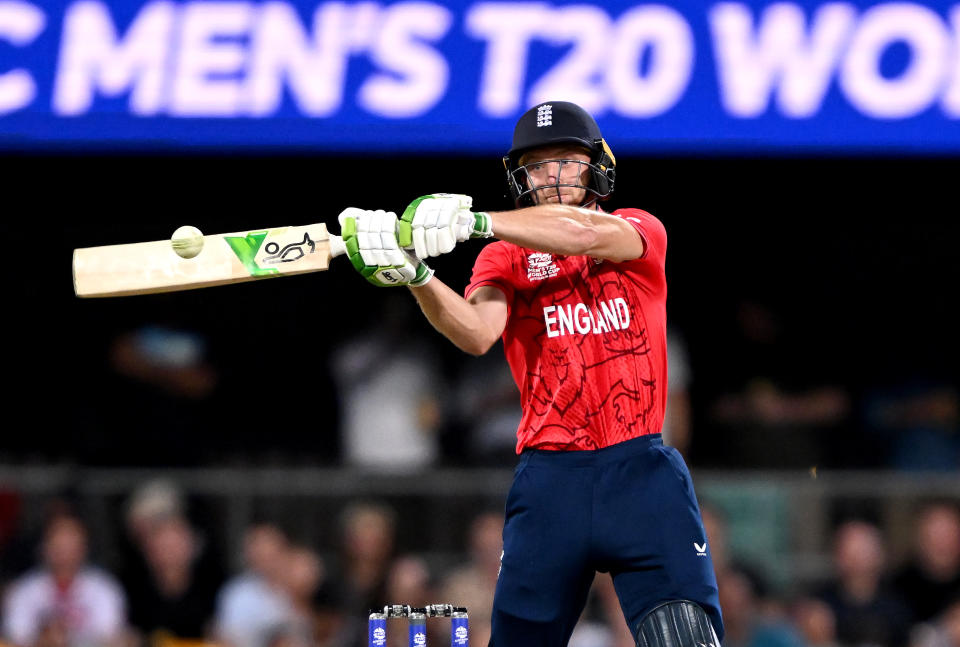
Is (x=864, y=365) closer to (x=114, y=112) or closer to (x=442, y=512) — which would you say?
(x=442, y=512)

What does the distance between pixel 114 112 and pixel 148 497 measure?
1.96 m

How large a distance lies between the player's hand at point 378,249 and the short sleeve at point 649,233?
2.18 ft

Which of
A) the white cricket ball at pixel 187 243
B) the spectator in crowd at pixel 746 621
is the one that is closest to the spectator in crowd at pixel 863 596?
the spectator in crowd at pixel 746 621

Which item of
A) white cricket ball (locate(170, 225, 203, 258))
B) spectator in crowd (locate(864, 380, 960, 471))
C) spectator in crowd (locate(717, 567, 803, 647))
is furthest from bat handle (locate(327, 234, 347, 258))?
spectator in crowd (locate(864, 380, 960, 471))

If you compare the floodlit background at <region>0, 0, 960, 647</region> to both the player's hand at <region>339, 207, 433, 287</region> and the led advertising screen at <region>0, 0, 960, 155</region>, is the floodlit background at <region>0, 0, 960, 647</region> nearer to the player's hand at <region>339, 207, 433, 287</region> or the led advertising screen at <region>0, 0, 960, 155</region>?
the led advertising screen at <region>0, 0, 960, 155</region>

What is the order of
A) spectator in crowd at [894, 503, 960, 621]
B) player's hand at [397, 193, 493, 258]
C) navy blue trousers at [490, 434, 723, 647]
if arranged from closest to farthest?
player's hand at [397, 193, 493, 258]
navy blue trousers at [490, 434, 723, 647]
spectator in crowd at [894, 503, 960, 621]

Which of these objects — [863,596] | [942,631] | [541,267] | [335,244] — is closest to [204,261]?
[335,244]

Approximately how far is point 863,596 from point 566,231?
4049 mm

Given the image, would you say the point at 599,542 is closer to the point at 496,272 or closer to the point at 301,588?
the point at 496,272

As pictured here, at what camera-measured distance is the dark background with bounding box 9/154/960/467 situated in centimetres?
852

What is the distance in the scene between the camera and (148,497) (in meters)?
7.50

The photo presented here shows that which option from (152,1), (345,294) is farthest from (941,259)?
(152,1)

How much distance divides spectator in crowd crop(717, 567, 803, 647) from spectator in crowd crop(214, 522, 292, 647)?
2131 millimetres

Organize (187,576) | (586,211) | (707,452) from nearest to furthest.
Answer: (586,211) < (187,576) < (707,452)
